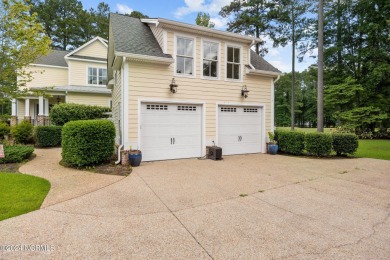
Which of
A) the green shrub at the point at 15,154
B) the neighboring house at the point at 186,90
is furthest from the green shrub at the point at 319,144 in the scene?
the green shrub at the point at 15,154

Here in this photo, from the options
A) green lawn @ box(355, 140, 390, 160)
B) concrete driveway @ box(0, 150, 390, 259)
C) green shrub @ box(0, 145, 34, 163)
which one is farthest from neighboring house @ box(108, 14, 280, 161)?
green lawn @ box(355, 140, 390, 160)

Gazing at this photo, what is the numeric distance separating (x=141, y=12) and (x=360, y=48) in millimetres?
26861

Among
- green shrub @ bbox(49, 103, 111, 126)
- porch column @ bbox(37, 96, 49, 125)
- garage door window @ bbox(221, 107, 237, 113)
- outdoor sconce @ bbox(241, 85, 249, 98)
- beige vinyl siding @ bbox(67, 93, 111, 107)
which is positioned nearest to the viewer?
garage door window @ bbox(221, 107, 237, 113)

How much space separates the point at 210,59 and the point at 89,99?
11.0 m

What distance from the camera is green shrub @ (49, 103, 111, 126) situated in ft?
41.8

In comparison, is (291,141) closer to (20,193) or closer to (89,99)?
(20,193)

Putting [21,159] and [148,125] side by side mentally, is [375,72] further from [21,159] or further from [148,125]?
[21,159]

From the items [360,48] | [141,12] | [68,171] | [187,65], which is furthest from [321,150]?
[141,12]

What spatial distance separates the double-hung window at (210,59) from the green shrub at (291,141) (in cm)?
427

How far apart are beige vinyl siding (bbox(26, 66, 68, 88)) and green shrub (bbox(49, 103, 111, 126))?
251 inches

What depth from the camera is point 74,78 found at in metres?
17.2

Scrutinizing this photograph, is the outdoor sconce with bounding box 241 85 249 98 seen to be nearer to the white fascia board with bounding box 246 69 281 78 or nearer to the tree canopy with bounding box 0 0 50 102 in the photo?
the white fascia board with bounding box 246 69 281 78

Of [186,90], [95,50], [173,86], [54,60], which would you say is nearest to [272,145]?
[186,90]

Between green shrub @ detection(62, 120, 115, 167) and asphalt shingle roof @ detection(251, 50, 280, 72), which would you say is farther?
asphalt shingle roof @ detection(251, 50, 280, 72)
